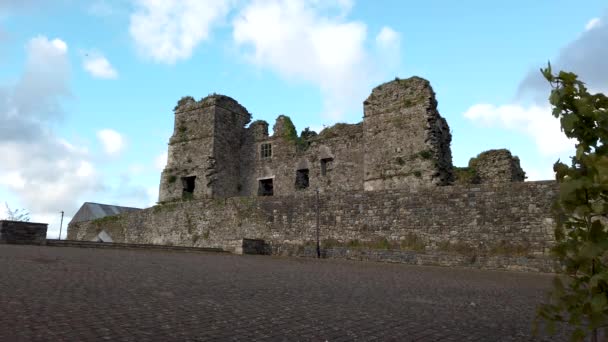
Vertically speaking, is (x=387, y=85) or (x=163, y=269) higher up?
(x=387, y=85)

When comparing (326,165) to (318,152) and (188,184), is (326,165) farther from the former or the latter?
(188,184)

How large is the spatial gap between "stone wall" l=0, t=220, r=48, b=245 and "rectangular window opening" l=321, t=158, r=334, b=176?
13.0 m

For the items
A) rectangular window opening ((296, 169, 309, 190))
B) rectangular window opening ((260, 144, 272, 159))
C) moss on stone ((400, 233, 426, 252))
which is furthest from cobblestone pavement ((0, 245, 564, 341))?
rectangular window opening ((260, 144, 272, 159))

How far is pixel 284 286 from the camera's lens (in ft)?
24.8

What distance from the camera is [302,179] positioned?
25094 millimetres

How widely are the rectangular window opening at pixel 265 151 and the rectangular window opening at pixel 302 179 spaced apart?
92.3 inches

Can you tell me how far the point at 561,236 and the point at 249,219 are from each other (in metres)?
18.3

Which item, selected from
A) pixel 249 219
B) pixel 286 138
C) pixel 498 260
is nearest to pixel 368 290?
pixel 498 260

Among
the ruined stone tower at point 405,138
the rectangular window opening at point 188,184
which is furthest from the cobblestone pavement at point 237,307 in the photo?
the rectangular window opening at point 188,184

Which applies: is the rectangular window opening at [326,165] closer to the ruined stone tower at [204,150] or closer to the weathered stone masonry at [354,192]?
the weathered stone masonry at [354,192]

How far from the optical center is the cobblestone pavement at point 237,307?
402 cm

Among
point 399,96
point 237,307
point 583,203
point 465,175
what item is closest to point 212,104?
point 399,96

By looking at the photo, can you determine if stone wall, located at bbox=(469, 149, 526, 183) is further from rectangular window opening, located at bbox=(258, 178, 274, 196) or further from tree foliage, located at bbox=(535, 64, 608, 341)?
tree foliage, located at bbox=(535, 64, 608, 341)

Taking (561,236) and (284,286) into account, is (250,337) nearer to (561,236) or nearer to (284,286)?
(561,236)
